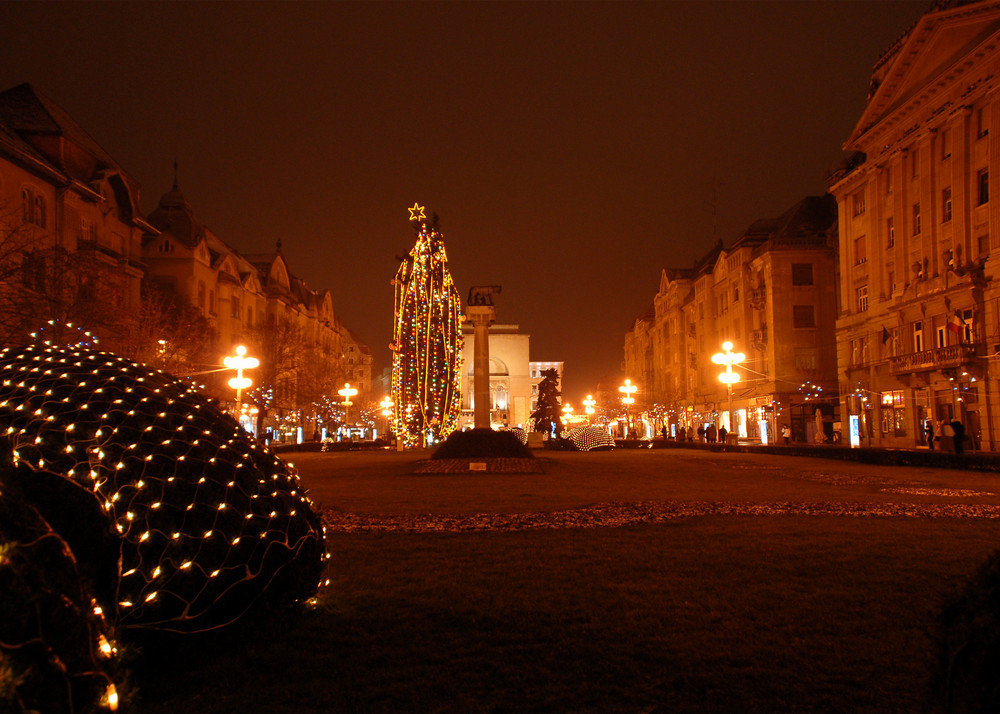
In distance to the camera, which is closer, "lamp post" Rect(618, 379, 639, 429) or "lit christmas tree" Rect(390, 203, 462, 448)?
"lit christmas tree" Rect(390, 203, 462, 448)

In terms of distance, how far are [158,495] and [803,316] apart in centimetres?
5581

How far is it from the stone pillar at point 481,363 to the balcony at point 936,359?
21179 millimetres

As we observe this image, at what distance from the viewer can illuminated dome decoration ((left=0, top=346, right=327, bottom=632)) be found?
463 centimetres

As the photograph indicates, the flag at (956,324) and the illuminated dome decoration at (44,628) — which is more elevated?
the flag at (956,324)

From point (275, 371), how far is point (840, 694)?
184ft

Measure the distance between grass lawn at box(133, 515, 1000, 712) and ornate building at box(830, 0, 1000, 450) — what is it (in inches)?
1122

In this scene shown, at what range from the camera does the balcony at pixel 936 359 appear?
3272cm

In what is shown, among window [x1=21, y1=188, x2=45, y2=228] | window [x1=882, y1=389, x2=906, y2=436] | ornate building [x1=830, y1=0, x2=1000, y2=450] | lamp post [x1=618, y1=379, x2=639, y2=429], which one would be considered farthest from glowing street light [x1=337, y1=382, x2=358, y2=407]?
window [x1=882, y1=389, x2=906, y2=436]

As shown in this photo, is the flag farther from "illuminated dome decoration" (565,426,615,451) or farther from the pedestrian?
"illuminated dome decoration" (565,426,615,451)

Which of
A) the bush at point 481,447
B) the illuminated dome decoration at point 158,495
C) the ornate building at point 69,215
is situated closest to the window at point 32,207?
the ornate building at point 69,215

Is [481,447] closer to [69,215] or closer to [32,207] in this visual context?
[32,207]

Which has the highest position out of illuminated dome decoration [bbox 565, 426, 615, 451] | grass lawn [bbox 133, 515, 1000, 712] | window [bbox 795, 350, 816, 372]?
window [bbox 795, 350, 816, 372]

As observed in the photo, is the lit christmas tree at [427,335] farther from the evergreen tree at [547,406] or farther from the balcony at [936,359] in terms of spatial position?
the evergreen tree at [547,406]

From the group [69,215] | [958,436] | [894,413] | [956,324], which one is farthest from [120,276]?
[894,413]
